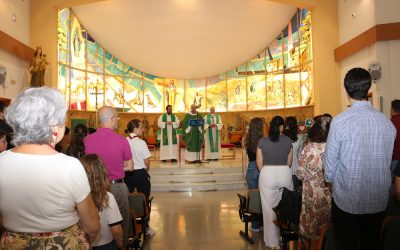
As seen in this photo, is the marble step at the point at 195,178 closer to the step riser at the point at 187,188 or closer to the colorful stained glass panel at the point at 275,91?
the step riser at the point at 187,188

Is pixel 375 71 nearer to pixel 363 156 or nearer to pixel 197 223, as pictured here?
pixel 197 223

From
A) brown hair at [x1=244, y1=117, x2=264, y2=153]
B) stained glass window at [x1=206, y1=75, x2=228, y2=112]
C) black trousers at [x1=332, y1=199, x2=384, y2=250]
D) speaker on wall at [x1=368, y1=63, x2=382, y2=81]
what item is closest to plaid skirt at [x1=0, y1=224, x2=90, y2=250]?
black trousers at [x1=332, y1=199, x2=384, y2=250]

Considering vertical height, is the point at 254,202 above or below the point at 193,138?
below

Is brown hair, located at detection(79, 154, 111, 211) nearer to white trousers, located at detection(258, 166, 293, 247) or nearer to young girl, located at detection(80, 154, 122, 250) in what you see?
young girl, located at detection(80, 154, 122, 250)

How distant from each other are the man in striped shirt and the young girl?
1.69 meters

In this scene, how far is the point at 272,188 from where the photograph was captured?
4.73 meters

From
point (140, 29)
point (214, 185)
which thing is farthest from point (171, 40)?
point (214, 185)

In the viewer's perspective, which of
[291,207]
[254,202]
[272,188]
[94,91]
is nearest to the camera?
[291,207]

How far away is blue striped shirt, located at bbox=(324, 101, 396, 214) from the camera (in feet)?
7.88

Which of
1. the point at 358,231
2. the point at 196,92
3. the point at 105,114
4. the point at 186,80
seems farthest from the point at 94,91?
the point at 358,231

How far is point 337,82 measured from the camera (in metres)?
12.1

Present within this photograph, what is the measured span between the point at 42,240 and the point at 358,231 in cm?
190

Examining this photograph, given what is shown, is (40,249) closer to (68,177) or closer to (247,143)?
(68,177)

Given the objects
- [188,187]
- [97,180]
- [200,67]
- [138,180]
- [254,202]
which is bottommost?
[188,187]
